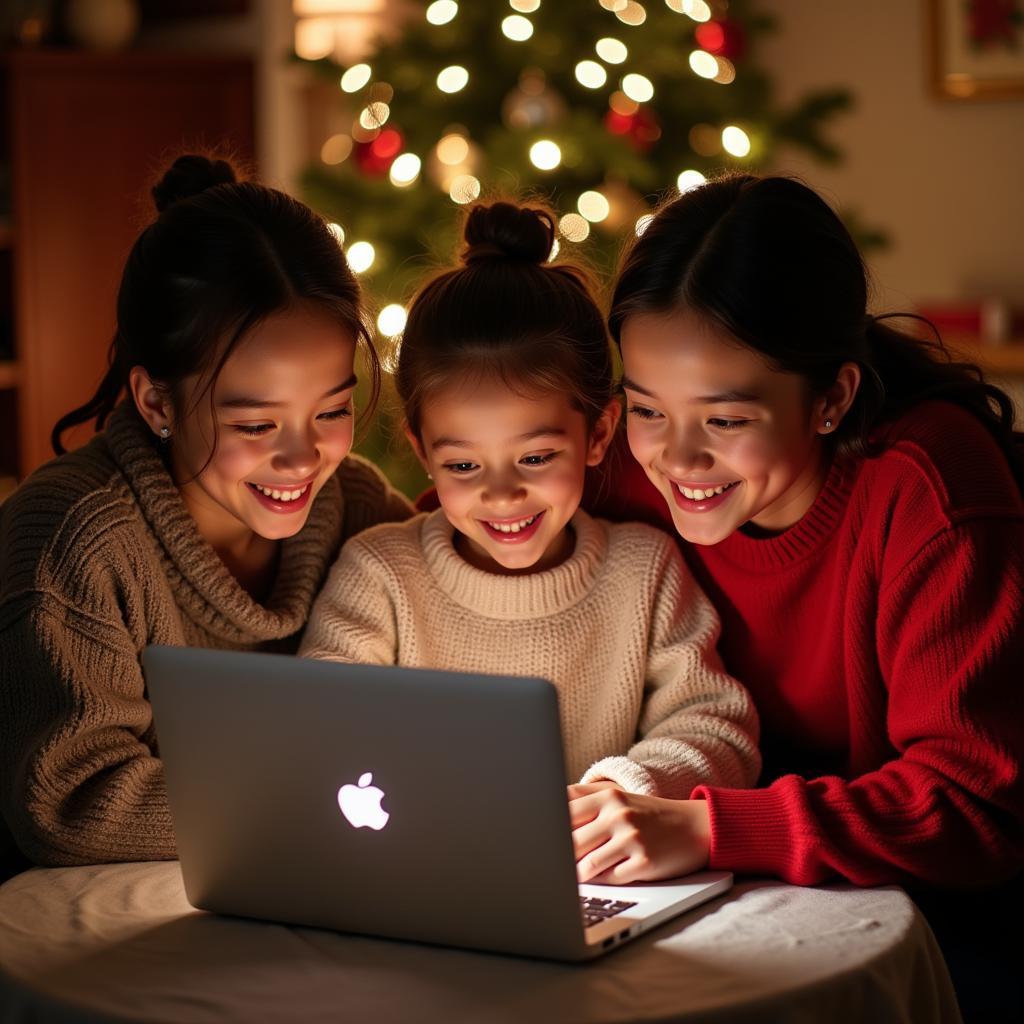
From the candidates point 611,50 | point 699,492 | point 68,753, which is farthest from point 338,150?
point 68,753

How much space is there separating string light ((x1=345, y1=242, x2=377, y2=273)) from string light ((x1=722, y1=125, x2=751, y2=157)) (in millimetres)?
856

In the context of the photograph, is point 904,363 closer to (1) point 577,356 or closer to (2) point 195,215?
(1) point 577,356

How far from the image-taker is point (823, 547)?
1.61 meters

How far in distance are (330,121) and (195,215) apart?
11.0 ft

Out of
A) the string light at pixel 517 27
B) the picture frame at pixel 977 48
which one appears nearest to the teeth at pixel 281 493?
the string light at pixel 517 27

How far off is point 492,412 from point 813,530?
1.24 feet

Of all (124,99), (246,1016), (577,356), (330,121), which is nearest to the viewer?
(246,1016)

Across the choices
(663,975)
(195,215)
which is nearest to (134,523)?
(195,215)

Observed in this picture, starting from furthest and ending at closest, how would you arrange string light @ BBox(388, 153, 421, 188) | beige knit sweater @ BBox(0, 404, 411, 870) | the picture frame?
the picture frame → string light @ BBox(388, 153, 421, 188) → beige knit sweater @ BBox(0, 404, 411, 870)

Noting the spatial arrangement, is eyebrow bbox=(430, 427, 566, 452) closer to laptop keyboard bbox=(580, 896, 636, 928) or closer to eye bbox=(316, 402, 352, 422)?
eye bbox=(316, 402, 352, 422)

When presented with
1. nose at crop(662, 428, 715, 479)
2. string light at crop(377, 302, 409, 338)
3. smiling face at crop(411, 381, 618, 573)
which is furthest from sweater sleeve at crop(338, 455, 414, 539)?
string light at crop(377, 302, 409, 338)

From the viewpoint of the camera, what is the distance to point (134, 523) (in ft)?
5.17

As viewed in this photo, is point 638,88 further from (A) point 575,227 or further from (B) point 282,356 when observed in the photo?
(B) point 282,356

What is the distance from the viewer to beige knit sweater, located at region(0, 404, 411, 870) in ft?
4.66
